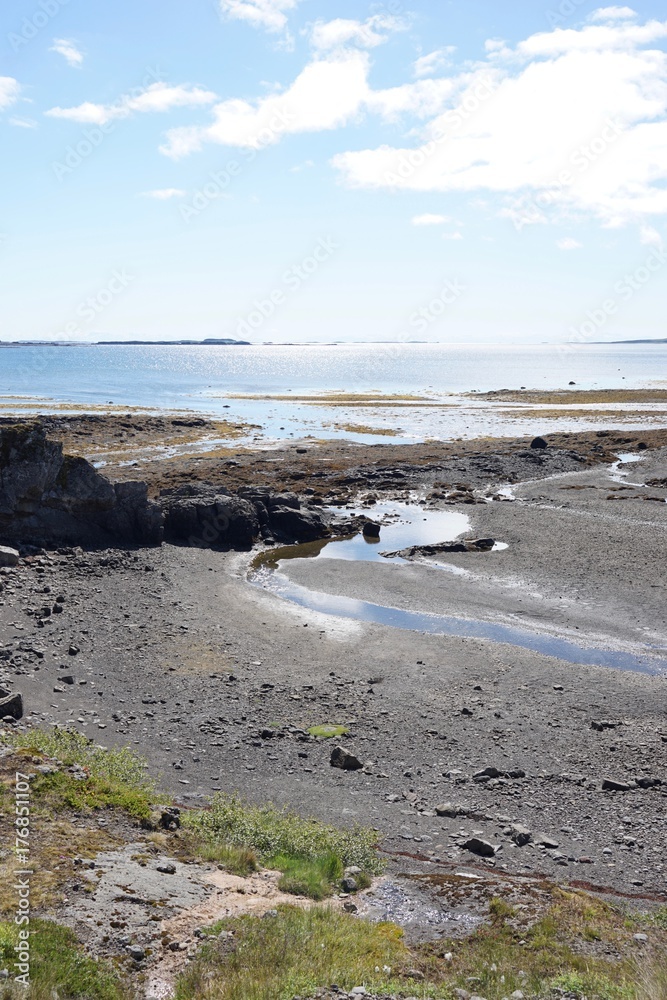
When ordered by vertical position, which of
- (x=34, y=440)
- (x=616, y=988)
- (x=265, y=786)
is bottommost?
(x=265, y=786)

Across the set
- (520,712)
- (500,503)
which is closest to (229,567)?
(520,712)

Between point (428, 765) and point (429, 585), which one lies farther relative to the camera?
point (429, 585)

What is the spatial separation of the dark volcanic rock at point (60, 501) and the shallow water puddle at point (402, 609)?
20.1ft

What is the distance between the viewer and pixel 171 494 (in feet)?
125

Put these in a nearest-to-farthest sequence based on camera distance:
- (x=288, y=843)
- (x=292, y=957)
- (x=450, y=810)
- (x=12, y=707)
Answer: (x=292, y=957), (x=288, y=843), (x=450, y=810), (x=12, y=707)

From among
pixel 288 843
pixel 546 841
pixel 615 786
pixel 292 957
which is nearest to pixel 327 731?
pixel 288 843

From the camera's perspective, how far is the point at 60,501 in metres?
31.4

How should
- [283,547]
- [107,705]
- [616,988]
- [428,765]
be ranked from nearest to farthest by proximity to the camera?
[616,988]
[428,765]
[107,705]
[283,547]

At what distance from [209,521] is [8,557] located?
33.6 ft

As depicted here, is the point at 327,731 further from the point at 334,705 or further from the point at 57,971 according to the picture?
the point at 57,971

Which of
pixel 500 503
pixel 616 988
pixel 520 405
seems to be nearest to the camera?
pixel 616 988

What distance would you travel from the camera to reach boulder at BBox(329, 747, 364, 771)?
51.1 feet

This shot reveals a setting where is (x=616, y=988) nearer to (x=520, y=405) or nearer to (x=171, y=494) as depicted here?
(x=171, y=494)

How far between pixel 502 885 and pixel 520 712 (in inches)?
296
